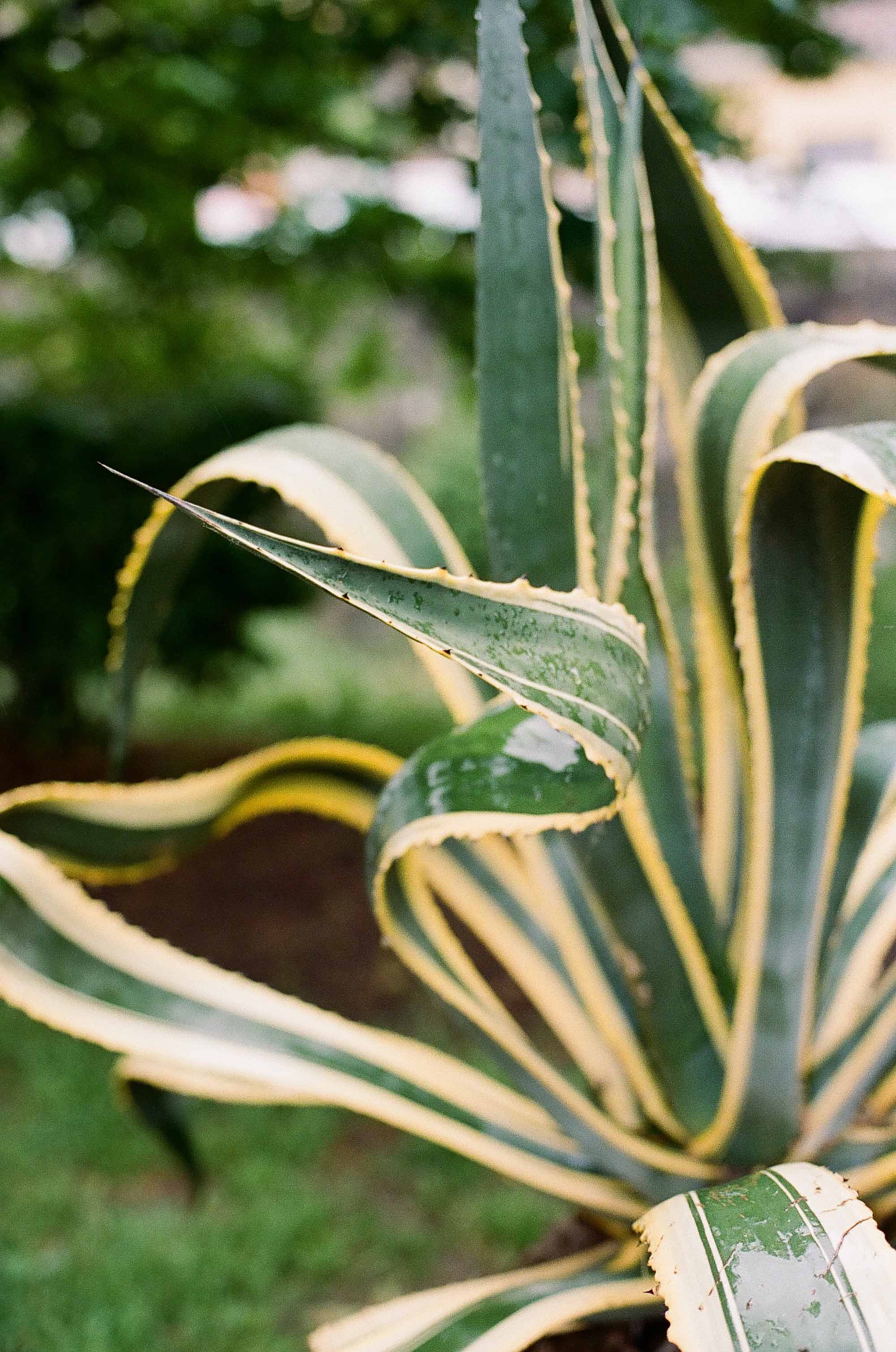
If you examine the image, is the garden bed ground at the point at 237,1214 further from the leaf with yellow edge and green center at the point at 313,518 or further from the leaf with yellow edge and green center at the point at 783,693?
the leaf with yellow edge and green center at the point at 313,518

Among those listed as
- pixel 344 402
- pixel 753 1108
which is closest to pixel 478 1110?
pixel 753 1108

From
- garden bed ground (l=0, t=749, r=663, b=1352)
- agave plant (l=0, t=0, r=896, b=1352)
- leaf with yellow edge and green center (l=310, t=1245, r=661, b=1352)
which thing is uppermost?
agave plant (l=0, t=0, r=896, b=1352)

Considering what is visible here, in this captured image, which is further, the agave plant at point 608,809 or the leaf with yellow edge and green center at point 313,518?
the leaf with yellow edge and green center at point 313,518

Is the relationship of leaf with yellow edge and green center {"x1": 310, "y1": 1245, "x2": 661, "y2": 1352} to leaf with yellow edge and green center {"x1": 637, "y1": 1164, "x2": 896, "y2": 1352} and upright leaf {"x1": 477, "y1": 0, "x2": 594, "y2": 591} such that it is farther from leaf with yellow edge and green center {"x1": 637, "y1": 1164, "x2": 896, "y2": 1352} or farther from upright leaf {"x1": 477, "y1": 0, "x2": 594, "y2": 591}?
upright leaf {"x1": 477, "y1": 0, "x2": 594, "y2": 591}

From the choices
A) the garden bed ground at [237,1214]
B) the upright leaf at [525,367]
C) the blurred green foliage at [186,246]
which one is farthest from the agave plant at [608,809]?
the blurred green foliage at [186,246]

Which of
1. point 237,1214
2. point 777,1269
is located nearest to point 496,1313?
point 777,1269

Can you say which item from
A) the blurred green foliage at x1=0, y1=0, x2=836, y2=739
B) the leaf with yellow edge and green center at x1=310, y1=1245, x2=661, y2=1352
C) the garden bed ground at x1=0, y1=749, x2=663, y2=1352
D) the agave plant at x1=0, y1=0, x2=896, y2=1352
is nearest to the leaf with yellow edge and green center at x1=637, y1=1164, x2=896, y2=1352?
the agave plant at x1=0, y1=0, x2=896, y2=1352

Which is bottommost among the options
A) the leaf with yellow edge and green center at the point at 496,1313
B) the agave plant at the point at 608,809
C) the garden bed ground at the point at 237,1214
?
the garden bed ground at the point at 237,1214
